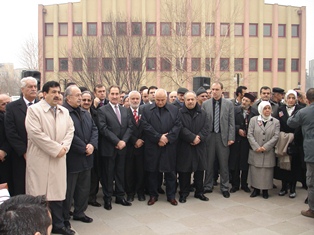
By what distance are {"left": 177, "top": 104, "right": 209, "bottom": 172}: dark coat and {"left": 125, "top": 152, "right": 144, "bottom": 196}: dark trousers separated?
77 centimetres

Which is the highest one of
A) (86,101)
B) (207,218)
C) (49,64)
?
(49,64)

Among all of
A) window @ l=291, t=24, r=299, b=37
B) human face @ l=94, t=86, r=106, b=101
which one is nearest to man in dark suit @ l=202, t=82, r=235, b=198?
human face @ l=94, t=86, r=106, b=101

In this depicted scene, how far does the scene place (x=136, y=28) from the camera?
2877 centimetres

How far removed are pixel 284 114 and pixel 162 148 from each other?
8.76ft

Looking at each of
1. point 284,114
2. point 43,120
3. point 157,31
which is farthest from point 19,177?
point 157,31

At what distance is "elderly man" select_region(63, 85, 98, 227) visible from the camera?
481 centimetres

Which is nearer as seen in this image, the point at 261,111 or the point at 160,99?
the point at 160,99

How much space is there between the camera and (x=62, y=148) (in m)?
4.30

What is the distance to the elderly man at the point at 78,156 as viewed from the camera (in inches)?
189

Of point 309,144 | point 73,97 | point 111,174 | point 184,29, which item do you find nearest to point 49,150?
point 73,97

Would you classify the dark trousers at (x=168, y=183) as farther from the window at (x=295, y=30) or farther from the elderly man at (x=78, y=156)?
the window at (x=295, y=30)

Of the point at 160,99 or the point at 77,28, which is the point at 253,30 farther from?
the point at 160,99

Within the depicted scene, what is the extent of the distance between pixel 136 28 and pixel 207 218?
25616 millimetres

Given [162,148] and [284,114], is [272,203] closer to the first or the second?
[284,114]
